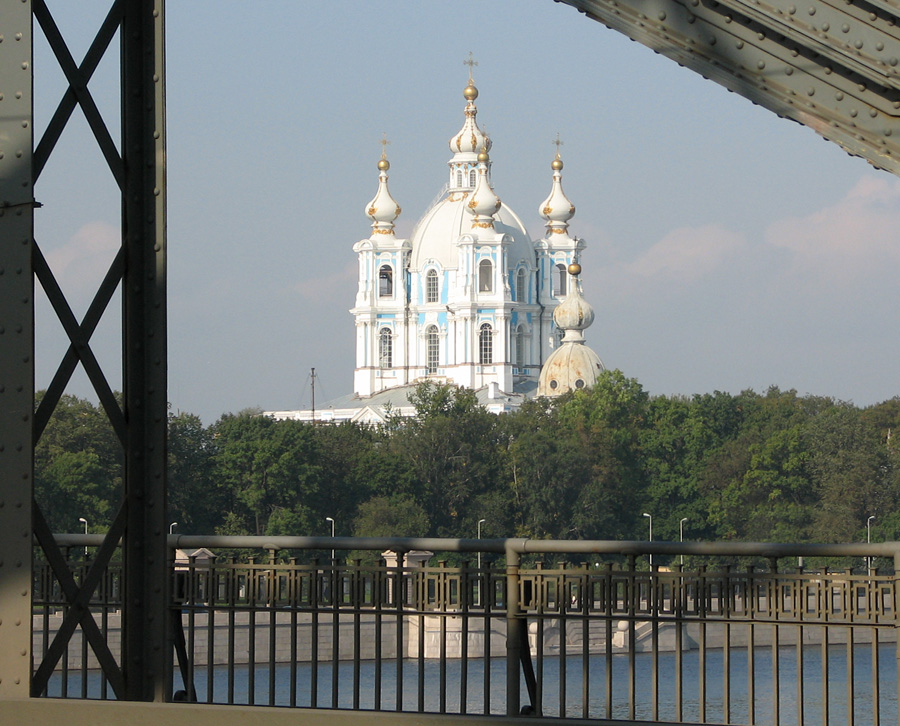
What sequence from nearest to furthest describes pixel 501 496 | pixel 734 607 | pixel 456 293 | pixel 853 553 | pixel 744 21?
pixel 744 21 < pixel 853 553 < pixel 734 607 < pixel 501 496 < pixel 456 293

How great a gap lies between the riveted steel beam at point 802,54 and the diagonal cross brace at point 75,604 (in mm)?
2228

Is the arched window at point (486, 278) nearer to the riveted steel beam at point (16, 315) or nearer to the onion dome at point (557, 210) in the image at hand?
the onion dome at point (557, 210)

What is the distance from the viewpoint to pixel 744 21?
4.43 meters

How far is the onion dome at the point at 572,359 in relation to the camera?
104 meters

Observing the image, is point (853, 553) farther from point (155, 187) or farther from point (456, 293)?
point (456, 293)

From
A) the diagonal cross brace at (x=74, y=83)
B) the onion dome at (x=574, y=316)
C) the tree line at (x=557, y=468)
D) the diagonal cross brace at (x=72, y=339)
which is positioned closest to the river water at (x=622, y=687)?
the diagonal cross brace at (x=72, y=339)

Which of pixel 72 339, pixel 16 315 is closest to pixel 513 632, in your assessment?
pixel 72 339

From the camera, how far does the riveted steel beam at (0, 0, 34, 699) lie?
4.70 metres

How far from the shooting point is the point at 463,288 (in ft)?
379

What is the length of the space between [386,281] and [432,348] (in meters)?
6.37

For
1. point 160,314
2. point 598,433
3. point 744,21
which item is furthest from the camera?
point 598,433

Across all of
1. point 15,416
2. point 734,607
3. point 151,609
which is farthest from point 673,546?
point 15,416

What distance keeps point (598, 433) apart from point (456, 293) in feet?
96.4

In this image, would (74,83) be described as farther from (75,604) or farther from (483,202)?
(483,202)
